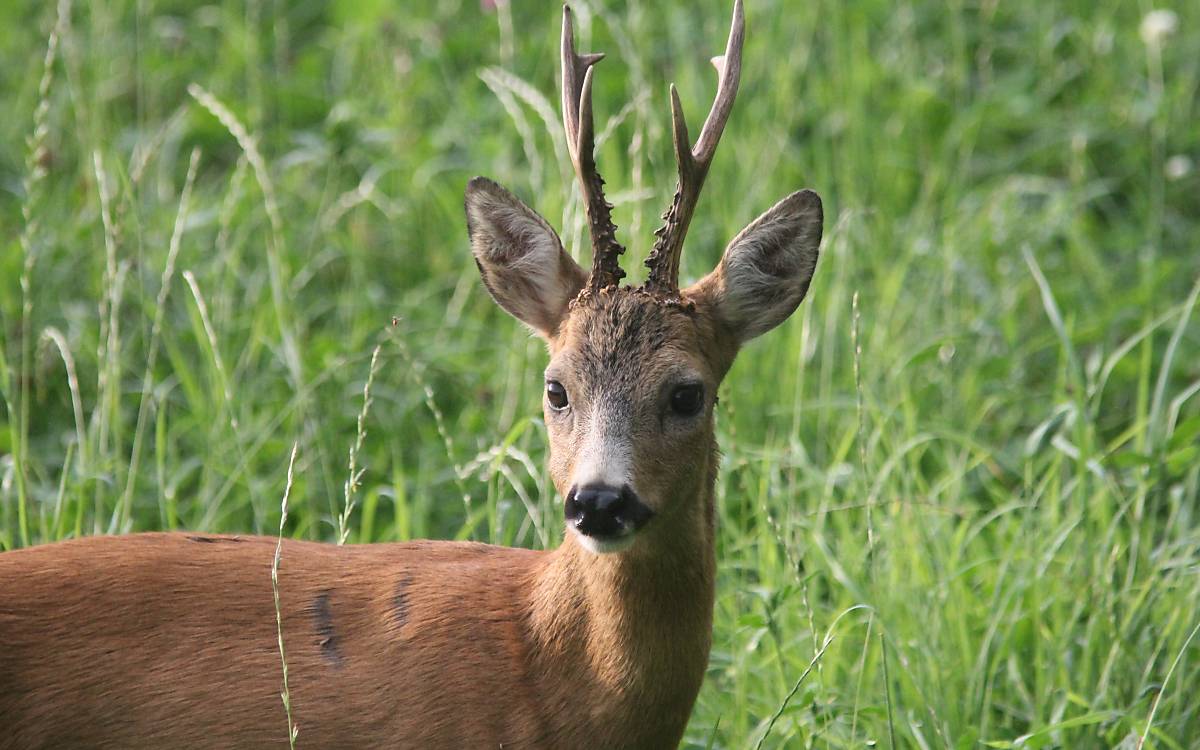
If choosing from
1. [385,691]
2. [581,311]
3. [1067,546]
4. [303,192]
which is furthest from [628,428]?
[303,192]

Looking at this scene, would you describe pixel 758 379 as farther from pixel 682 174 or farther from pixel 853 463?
pixel 682 174

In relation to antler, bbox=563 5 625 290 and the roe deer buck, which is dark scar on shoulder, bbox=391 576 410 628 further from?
antler, bbox=563 5 625 290

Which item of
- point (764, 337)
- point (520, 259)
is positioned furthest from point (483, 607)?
point (764, 337)

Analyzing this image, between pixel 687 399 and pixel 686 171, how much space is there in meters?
0.42

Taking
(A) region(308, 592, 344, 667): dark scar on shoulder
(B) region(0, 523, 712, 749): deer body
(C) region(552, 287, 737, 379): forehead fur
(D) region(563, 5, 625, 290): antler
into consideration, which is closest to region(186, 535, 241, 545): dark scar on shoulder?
(B) region(0, 523, 712, 749): deer body

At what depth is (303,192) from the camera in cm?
589

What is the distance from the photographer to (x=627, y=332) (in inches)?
130

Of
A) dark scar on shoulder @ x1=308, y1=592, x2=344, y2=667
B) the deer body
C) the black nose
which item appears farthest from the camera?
dark scar on shoulder @ x1=308, y1=592, x2=344, y2=667

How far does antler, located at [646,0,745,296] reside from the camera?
329 cm

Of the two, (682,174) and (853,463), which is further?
(853,463)

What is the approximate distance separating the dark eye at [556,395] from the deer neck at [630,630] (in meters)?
0.25

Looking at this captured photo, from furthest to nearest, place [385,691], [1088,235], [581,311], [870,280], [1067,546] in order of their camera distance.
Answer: [1088,235] < [870,280] < [1067,546] < [581,311] < [385,691]

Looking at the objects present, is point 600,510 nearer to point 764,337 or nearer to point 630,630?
point 630,630

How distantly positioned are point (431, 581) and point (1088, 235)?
3.38 metres
